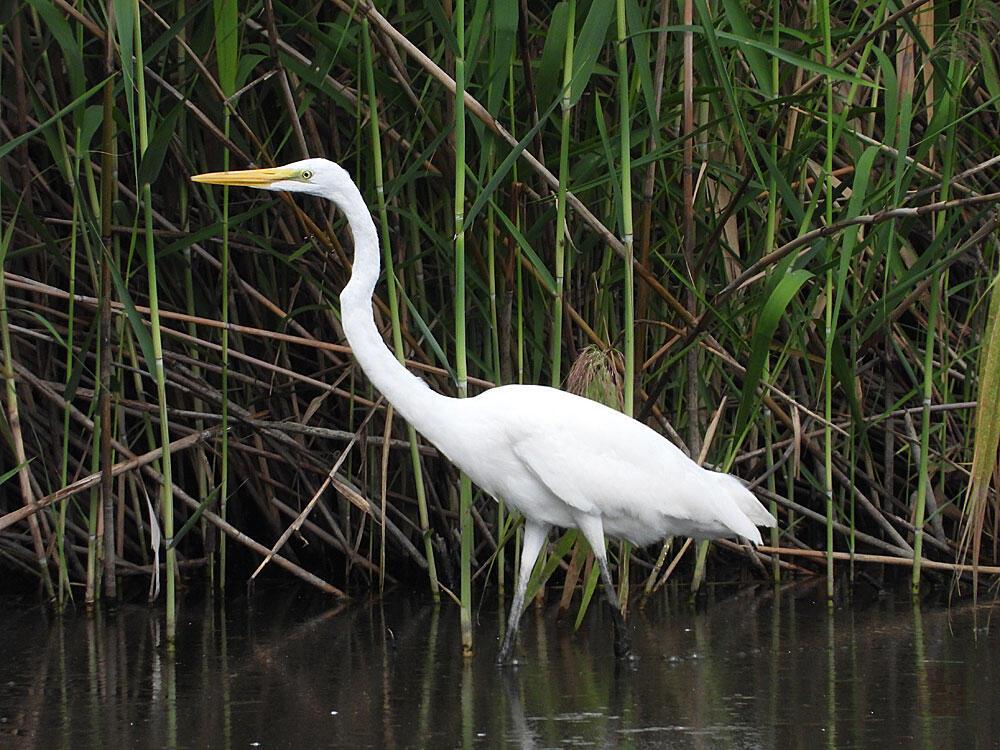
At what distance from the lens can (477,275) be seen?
517 cm

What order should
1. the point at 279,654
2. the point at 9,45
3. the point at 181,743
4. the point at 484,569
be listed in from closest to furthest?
the point at 181,743 < the point at 279,654 < the point at 9,45 < the point at 484,569

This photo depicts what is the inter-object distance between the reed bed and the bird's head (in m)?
0.29

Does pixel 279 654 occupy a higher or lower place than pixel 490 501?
lower

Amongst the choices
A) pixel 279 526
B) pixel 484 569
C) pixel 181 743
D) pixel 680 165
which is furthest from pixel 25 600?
pixel 680 165

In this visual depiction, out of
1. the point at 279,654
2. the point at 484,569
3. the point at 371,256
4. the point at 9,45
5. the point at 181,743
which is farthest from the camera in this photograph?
the point at 484,569

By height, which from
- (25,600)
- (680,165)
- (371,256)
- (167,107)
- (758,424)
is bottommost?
(25,600)

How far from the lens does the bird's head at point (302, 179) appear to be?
13.9ft

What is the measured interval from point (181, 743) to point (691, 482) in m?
1.91

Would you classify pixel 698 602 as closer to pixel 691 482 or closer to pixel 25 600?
pixel 691 482

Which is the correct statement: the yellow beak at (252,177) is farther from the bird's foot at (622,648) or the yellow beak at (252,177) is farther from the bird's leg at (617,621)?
the bird's foot at (622,648)

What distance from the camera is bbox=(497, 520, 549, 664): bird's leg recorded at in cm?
446

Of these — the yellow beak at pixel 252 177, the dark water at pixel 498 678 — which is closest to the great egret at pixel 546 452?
the yellow beak at pixel 252 177

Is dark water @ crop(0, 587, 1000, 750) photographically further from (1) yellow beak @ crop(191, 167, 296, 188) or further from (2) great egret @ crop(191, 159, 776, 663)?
(1) yellow beak @ crop(191, 167, 296, 188)

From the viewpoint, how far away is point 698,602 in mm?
5480
